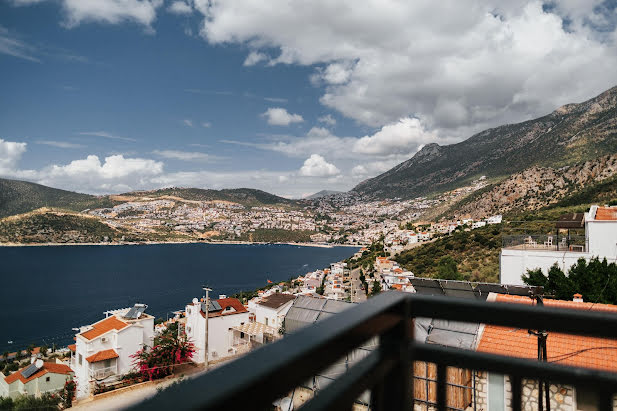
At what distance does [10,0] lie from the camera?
72.7 m

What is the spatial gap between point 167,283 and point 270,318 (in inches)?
1713

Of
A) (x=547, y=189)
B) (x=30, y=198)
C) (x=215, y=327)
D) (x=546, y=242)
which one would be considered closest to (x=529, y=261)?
(x=546, y=242)

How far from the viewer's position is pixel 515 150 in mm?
92000

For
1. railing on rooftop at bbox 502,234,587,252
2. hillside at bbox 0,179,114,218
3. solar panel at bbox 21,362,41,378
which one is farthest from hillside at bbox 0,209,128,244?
railing on rooftop at bbox 502,234,587,252

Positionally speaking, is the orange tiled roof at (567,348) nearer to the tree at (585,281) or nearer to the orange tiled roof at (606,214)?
the tree at (585,281)

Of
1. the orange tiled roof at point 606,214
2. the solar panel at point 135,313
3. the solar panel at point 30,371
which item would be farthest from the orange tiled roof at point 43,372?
the orange tiled roof at point 606,214

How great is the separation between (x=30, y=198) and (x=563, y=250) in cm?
13309

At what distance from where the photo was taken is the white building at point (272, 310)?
22.2 m

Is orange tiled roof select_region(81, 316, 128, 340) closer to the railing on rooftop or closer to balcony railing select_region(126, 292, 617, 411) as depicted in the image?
the railing on rooftop

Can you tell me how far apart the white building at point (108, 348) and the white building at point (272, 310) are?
692 cm

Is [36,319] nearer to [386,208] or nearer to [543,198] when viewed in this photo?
[543,198]

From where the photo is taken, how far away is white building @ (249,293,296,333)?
22.2m

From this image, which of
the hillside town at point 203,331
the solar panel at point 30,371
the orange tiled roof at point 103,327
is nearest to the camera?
the hillside town at point 203,331

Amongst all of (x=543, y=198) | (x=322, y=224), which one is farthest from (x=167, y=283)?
(x=322, y=224)
